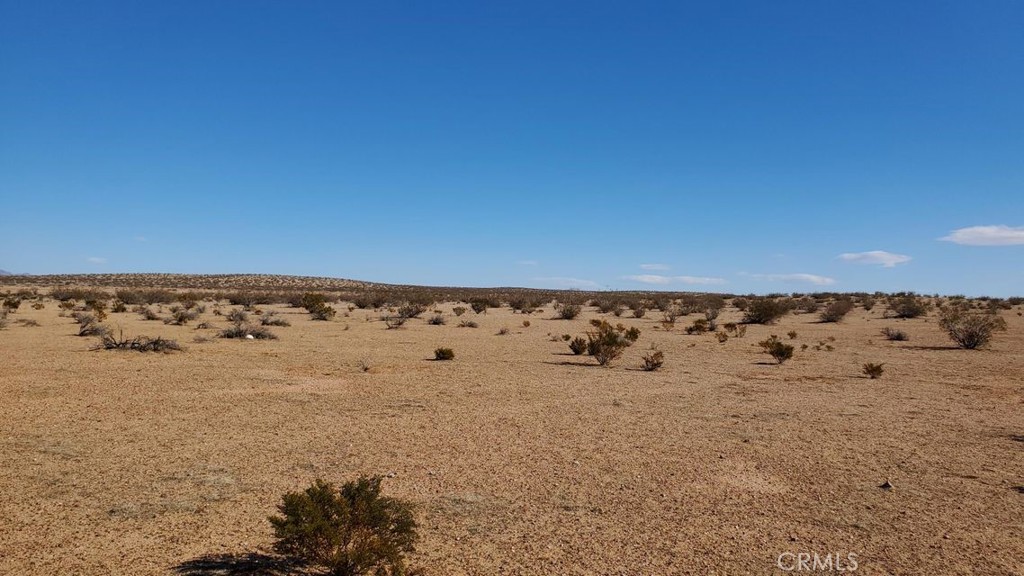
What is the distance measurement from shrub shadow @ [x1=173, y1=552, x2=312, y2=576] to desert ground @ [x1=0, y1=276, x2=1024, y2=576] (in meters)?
0.03

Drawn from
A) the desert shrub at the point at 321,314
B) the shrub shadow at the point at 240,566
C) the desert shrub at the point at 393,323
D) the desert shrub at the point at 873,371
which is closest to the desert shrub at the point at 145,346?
the desert shrub at the point at 393,323

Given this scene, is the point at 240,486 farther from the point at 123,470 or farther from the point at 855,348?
the point at 855,348

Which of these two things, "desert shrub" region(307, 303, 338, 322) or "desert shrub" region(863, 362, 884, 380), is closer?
"desert shrub" region(863, 362, 884, 380)

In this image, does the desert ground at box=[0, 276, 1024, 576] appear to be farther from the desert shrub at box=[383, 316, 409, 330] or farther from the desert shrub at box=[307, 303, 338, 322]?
the desert shrub at box=[307, 303, 338, 322]

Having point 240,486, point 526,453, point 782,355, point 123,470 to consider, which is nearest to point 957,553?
point 526,453

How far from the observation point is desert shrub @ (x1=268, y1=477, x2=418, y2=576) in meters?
4.74

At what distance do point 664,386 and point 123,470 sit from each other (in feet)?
36.1

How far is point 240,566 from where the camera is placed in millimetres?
5145

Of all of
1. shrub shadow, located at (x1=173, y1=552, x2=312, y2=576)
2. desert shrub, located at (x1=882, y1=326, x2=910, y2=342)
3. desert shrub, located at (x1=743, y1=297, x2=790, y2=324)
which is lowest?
shrub shadow, located at (x1=173, y1=552, x2=312, y2=576)

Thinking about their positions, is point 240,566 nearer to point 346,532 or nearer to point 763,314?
point 346,532

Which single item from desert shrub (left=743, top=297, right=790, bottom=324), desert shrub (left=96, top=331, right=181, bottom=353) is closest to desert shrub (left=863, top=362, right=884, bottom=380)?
desert shrub (left=96, top=331, right=181, bottom=353)

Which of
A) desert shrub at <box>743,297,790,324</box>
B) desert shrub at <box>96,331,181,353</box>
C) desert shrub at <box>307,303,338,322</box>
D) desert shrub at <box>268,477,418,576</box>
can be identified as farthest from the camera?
desert shrub at <box>743,297,790,324</box>

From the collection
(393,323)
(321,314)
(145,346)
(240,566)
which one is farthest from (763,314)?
(240,566)

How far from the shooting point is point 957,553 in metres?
5.66
